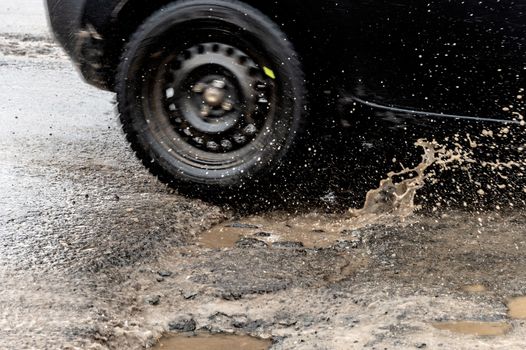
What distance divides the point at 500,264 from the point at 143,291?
157 centimetres

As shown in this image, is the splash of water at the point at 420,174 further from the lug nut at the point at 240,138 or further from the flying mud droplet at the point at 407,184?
the lug nut at the point at 240,138

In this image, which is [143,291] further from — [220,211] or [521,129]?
[521,129]

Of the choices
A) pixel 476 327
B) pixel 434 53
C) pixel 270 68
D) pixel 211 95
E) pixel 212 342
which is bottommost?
pixel 212 342

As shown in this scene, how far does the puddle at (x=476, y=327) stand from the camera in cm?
257

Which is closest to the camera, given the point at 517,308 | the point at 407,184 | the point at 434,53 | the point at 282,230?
the point at 517,308

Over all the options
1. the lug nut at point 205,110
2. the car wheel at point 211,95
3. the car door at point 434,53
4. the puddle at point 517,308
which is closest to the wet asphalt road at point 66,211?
the car wheel at point 211,95

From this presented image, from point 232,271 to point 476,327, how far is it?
1.02m

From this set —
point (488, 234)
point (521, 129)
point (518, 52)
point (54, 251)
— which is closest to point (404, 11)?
point (518, 52)

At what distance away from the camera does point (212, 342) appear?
2561 millimetres

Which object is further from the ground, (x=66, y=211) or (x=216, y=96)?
(x=216, y=96)

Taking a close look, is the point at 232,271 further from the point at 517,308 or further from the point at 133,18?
the point at 133,18

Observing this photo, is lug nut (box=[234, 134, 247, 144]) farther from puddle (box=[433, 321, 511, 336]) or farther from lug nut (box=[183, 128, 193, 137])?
puddle (box=[433, 321, 511, 336])

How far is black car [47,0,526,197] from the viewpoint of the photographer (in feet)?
10.6

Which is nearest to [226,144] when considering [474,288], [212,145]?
[212,145]
